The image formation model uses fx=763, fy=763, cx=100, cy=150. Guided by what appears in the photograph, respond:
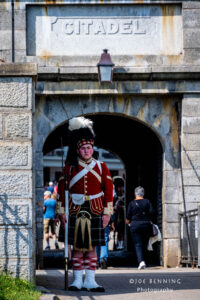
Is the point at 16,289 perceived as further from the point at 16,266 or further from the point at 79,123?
the point at 79,123

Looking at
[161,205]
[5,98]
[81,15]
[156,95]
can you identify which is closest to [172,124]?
[156,95]

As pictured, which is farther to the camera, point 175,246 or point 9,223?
point 175,246

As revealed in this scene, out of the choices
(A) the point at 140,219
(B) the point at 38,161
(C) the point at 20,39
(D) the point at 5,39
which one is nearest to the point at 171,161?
(A) the point at 140,219

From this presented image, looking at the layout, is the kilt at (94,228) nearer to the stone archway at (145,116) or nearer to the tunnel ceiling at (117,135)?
the stone archway at (145,116)

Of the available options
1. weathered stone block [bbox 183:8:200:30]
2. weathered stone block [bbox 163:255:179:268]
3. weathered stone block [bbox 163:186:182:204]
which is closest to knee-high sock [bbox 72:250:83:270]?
weathered stone block [bbox 163:255:179:268]

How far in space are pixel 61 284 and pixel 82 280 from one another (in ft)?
1.23

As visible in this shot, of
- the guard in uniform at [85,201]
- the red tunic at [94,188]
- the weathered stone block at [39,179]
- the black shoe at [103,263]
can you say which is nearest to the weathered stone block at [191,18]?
the weathered stone block at [39,179]

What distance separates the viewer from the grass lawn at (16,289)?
707 cm

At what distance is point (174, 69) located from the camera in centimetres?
1445

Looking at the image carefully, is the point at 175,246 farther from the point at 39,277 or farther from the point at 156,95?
the point at 39,277

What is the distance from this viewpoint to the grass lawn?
7070 mm

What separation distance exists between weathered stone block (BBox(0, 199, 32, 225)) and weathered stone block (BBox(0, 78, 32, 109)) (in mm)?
1004

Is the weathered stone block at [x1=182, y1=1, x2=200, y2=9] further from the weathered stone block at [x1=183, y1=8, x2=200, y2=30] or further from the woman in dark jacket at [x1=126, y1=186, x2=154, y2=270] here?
the woman in dark jacket at [x1=126, y1=186, x2=154, y2=270]

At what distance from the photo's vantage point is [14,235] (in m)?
7.96
